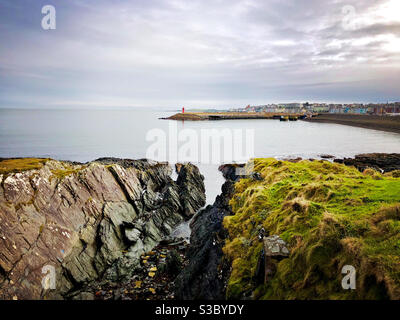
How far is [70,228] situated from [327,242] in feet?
58.4

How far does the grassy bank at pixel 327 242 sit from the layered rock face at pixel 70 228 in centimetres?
1065

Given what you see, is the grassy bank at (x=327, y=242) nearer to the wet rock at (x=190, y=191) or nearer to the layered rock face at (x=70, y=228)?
the layered rock face at (x=70, y=228)

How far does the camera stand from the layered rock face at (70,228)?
14.3 meters

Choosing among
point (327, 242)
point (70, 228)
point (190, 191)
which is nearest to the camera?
point (327, 242)

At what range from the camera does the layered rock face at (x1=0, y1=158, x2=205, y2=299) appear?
47.0 ft

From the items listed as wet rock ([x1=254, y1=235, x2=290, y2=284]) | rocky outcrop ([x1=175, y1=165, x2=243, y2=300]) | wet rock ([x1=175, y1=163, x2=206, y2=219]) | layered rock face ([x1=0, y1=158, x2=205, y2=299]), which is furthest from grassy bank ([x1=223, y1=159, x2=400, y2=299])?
wet rock ([x1=175, y1=163, x2=206, y2=219])

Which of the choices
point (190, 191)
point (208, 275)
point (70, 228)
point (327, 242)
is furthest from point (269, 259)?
point (190, 191)

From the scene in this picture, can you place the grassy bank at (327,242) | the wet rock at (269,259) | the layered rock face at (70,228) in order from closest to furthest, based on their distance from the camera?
the grassy bank at (327,242), the wet rock at (269,259), the layered rock face at (70,228)

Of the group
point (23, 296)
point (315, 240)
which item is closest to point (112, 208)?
point (23, 296)

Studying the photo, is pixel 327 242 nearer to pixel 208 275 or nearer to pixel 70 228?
pixel 208 275

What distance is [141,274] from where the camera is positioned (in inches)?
650

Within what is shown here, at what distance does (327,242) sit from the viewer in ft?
25.5

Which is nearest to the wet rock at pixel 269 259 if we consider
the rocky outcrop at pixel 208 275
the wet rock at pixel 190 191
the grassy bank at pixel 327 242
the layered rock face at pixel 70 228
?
the grassy bank at pixel 327 242
